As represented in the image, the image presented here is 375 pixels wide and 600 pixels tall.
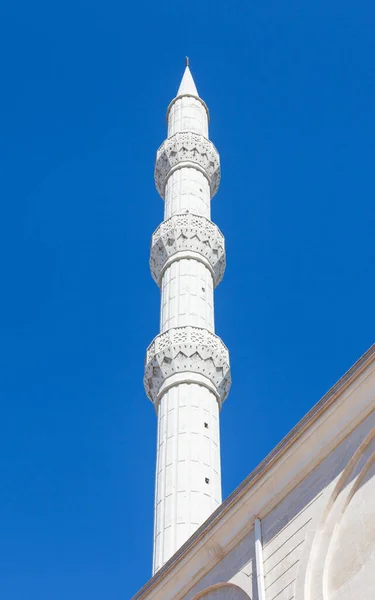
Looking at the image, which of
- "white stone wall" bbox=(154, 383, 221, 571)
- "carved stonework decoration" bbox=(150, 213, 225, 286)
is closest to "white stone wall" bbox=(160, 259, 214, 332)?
"carved stonework decoration" bbox=(150, 213, 225, 286)

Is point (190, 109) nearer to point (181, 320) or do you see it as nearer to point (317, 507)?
point (181, 320)

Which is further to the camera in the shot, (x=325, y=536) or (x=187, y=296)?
(x=187, y=296)

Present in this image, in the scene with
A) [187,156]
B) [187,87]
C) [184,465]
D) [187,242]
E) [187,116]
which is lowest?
[184,465]

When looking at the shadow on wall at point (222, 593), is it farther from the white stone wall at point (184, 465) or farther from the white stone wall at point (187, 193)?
the white stone wall at point (187, 193)

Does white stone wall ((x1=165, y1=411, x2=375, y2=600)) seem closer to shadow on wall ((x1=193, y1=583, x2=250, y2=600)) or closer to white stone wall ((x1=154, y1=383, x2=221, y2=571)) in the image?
shadow on wall ((x1=193, y1=583, x2=250, y2=600))

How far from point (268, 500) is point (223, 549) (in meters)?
0.67

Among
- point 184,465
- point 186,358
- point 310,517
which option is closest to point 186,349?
point 186,358

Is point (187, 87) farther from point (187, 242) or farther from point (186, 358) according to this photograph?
point (186, 358)

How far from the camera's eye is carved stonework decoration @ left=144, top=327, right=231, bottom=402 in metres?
18.0

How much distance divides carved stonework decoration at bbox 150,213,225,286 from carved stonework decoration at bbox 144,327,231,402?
8.14ft

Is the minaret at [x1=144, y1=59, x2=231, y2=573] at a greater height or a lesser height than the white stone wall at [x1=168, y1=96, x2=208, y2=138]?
lesser

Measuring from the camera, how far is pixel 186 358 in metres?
18.0

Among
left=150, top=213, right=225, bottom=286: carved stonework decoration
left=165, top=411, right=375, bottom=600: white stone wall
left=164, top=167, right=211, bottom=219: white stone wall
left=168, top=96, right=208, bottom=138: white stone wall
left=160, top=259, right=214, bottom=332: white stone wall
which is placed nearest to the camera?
left=165, top=411, right=375, bottom=600: white stone wall

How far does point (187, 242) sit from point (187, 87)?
293 inches
